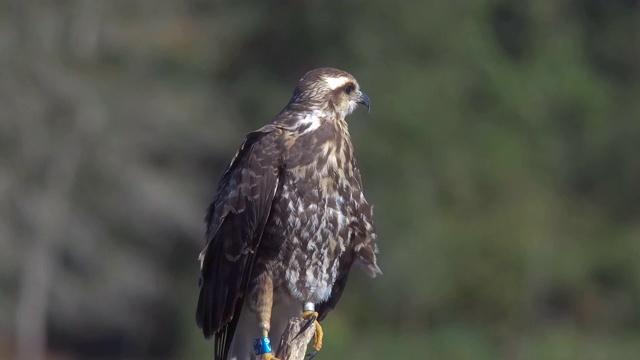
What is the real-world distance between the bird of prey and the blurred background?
49.0 ft

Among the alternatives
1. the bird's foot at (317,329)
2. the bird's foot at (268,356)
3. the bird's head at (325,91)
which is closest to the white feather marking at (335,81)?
the bird's head at (325,91)

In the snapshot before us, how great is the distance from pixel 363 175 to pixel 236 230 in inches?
653

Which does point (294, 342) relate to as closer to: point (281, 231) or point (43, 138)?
point (281, 231)

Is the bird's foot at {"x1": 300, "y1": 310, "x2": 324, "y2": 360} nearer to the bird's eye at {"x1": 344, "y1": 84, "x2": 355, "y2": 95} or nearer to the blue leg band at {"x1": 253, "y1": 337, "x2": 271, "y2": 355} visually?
the blue leg band at {"x1": 253, "y1": 337, "x2": 271, "y2": 355}

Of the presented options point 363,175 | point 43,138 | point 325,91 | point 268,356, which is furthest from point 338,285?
point 43,138


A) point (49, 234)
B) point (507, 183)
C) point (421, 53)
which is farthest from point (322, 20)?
point (49, 234)

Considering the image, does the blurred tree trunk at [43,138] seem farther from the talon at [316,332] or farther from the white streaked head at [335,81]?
the talon at [316,332]

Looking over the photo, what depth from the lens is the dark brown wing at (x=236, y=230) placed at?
7.88 m

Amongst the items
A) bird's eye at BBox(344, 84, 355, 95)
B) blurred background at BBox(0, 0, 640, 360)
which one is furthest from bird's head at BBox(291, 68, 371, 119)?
blurred background at BBox(0, 0, 640, 360)

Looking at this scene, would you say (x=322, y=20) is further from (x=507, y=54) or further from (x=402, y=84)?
(x=507, y=54)

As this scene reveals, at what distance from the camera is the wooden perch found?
755 centimetres

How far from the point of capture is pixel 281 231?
794cm

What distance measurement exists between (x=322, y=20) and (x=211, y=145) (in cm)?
297

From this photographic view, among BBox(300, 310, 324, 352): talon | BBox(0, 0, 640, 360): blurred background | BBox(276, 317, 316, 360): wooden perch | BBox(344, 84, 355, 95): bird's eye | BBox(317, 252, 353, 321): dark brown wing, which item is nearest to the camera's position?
BBox(276, 317, 316, 360): wooden perch
